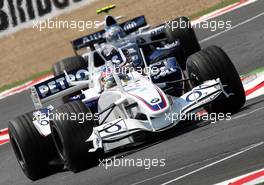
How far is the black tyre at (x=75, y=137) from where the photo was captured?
11.4m

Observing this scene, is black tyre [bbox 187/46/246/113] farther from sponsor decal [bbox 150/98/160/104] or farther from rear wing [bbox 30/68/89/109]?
rear wing [bbox 30/68/89/109]

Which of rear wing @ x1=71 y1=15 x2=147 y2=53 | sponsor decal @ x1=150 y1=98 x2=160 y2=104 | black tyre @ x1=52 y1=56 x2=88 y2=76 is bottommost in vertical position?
sponsor decal @ x1=150 y1=98 x2=160 y2=104

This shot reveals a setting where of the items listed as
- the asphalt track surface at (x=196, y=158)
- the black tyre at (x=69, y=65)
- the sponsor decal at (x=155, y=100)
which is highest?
the black tyre at (x=69, y=65)

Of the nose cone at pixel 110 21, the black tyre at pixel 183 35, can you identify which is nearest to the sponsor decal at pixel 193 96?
the nose cone at pixel 110 21

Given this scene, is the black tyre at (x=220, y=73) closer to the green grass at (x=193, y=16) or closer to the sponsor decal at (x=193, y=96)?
the sponsor decal at (x=193, y=96)

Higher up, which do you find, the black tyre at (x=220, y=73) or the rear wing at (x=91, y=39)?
the rear wing at (x=91, y=39)

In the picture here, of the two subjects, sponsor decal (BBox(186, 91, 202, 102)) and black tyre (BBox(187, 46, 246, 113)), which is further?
black tyre (BBox(187, 46, 246, 113))

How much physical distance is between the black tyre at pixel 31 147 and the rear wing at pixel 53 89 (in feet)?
4.33

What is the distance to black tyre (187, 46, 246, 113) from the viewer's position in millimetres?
11914

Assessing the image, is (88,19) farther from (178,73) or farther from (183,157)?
(183,157)

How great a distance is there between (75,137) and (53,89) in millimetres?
2915

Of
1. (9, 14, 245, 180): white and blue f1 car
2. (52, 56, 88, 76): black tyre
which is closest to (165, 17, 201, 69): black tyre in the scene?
(52, 56, 88, 76): black tyre

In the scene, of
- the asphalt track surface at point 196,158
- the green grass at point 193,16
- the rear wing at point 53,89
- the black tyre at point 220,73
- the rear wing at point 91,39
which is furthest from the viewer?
the green grass at point 193,16

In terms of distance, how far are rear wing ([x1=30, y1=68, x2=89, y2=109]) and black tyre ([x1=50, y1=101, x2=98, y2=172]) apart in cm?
249
